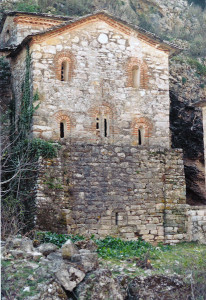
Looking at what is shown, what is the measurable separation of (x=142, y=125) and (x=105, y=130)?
1330 millimetres

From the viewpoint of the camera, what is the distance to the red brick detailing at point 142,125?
18.8m

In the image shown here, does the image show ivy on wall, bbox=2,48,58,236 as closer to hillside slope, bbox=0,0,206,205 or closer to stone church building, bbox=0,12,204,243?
stone church building, bbox=0,12,204,243

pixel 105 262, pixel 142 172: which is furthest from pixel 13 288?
pixel 142 172

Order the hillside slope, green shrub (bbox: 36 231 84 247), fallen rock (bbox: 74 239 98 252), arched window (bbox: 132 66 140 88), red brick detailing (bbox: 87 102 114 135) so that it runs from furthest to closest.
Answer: the hillside slope < arched window (bbox: 132 66 140 88) < red brick detailing (bbox: 87 102 114 135) < green shrub (bbox: 36 231 84 247) < fallen rock (bbox: 74 239 98 252)

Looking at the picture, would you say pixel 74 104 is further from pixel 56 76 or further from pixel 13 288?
pixel 13 288

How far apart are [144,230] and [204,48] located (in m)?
16.1

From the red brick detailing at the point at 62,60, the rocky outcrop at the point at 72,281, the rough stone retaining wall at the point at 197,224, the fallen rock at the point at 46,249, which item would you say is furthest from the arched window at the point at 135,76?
the rocky outcrop at the point at 72,281

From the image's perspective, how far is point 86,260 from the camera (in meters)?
12.9

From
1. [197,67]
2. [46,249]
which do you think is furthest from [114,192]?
[197,67]

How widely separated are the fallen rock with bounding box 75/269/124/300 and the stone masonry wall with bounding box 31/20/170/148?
21.8 feet

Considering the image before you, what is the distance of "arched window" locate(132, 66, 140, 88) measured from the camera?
63.3ft

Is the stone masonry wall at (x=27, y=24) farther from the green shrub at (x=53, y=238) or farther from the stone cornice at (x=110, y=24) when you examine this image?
the green shrub at (x=53, y=238)

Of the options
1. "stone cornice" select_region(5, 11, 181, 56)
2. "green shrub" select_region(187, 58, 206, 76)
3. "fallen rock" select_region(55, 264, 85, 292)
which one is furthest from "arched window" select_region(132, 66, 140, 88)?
"fallen rock" select_region(55, 264, 85, 292)

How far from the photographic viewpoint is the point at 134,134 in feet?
61.8
